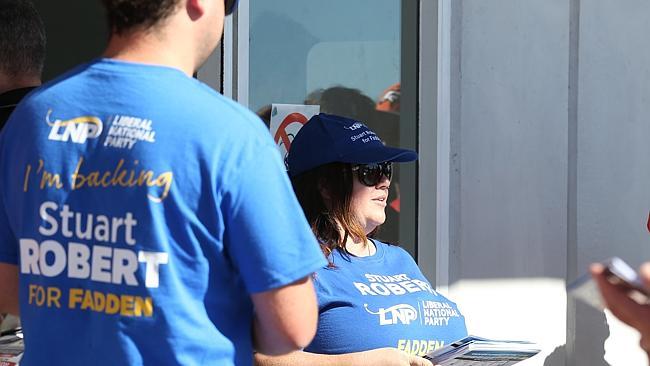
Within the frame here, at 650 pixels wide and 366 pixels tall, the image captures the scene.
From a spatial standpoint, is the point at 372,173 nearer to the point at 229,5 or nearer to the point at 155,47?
the point at 229,5

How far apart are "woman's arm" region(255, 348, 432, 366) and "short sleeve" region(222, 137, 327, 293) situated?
103 cm

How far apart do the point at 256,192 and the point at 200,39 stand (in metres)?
0.31

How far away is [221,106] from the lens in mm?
1813

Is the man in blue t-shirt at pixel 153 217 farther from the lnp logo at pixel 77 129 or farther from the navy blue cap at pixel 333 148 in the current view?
the navy blue cap at pixel 333 148

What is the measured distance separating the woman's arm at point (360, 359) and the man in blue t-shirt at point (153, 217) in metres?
0.94

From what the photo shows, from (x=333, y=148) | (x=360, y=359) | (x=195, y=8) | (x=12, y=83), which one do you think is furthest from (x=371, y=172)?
(x=195, y=8)

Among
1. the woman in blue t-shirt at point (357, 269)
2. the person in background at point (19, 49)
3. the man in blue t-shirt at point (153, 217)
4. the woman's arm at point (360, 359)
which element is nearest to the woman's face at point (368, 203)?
the woman in blue t-shirt at point (357, 269)

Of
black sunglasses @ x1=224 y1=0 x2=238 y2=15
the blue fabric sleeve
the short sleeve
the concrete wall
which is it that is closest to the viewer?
the short sleeve

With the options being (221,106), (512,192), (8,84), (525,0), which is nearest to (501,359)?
(221,106)

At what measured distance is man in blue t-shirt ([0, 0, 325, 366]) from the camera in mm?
1773

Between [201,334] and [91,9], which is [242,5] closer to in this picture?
[91,9]

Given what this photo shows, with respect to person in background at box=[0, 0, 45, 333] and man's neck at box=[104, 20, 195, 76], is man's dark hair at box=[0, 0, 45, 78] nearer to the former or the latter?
person in background at box=[0, 0, 45, 333]

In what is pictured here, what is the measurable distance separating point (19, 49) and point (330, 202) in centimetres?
97

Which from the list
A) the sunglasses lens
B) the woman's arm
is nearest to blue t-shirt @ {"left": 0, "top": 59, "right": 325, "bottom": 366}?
the woman's arm
